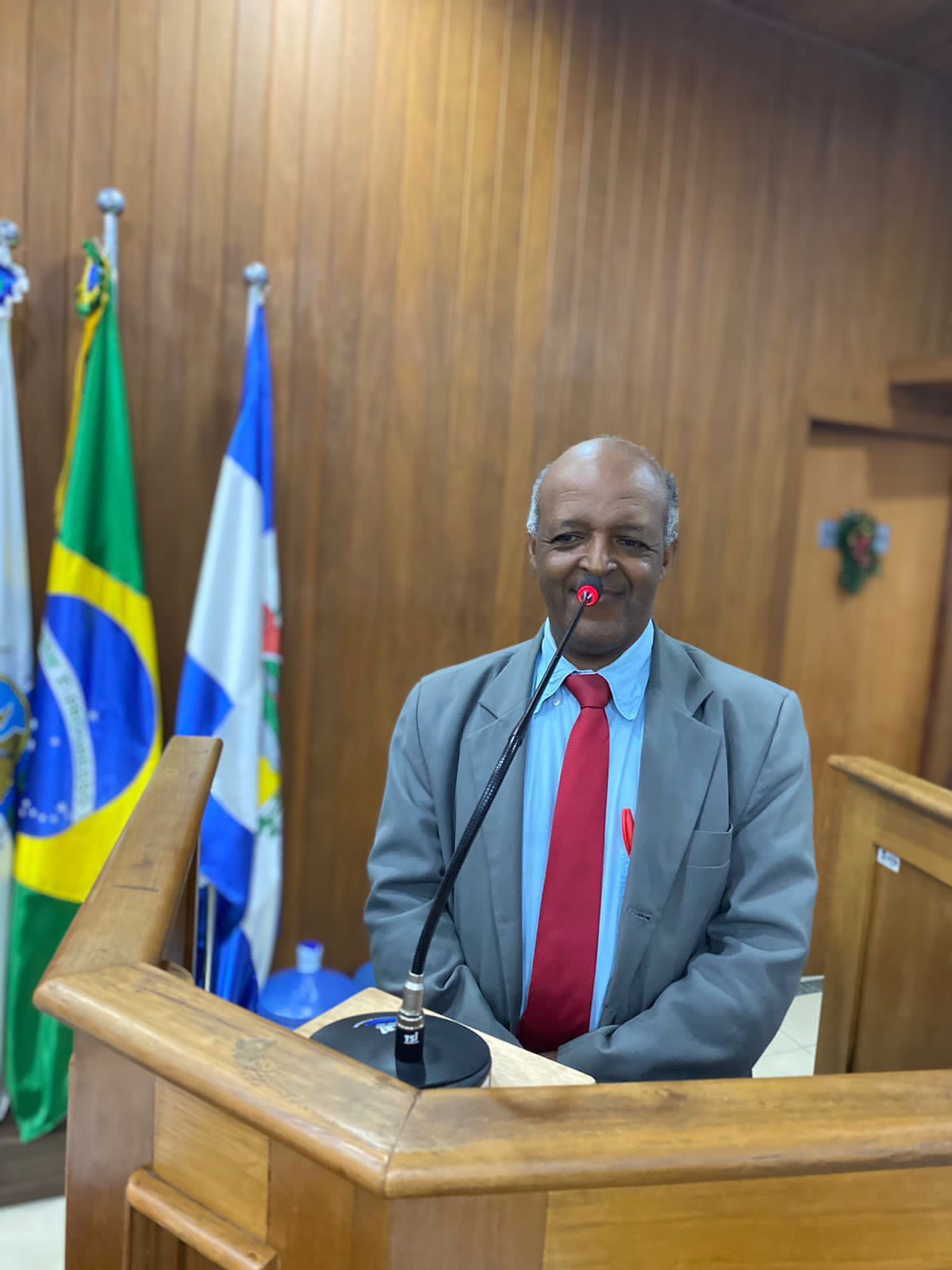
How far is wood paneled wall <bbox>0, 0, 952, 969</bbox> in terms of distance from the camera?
2.32 m

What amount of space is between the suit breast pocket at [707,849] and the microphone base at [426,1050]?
1.41ft

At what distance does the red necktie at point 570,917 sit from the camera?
1162 mm

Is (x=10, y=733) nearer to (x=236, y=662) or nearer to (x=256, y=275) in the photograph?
(x=236, y=662)

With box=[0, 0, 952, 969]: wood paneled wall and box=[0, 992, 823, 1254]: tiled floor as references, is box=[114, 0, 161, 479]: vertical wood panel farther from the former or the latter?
box=[0, 992, 823, 1254]: tiled floor

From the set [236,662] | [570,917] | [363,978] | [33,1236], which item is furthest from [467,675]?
[33,1236]

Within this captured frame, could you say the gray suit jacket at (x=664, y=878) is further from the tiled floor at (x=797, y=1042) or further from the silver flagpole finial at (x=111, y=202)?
the silver flagpole finial at (x=111, y=202)

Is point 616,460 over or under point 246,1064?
over

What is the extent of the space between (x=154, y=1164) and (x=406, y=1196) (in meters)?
0.24

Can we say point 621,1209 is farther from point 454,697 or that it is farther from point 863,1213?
point 454,697

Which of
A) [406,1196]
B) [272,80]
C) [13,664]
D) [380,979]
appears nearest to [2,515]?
[13,664]

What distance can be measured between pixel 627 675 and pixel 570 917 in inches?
11.9

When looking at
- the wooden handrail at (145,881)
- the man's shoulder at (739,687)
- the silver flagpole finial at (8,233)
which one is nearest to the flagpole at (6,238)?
the silver flagpole finial at (8,233)

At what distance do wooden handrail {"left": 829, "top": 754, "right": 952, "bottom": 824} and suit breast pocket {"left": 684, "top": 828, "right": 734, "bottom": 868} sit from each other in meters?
0.59

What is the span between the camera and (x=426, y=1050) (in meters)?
0.76
